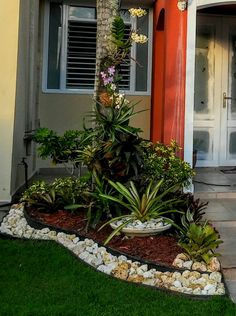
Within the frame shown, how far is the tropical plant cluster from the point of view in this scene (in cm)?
470

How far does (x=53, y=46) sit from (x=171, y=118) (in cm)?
335

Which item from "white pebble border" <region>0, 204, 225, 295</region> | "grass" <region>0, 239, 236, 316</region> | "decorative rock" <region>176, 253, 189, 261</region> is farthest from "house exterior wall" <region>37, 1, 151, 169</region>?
"decorative rock" <region>176, 253, 189, 261</region>

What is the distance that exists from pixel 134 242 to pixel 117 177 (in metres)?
0.86

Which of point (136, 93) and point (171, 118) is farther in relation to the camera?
point (136, 93)

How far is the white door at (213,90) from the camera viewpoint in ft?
27.8

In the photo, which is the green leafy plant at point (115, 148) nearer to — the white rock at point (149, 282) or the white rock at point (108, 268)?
the white rock at point (108, 268)

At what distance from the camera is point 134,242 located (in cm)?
445

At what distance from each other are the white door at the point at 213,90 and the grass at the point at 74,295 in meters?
4.81

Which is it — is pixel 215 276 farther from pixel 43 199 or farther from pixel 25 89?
pixel 25 89

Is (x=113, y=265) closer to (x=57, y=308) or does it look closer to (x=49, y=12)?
(x=57, y=308)

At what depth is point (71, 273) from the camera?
4051mm

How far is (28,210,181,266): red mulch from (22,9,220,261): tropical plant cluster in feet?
0.35

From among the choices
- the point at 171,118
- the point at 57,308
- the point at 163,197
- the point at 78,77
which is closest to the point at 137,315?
the point at 57,308

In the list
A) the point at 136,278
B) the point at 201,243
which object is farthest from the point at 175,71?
the point at 136,278
